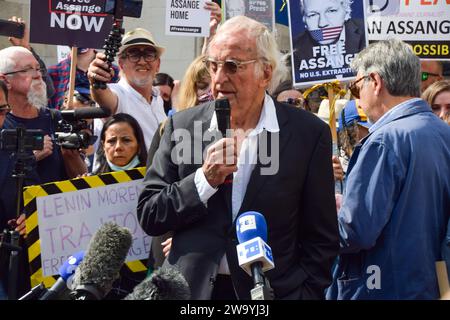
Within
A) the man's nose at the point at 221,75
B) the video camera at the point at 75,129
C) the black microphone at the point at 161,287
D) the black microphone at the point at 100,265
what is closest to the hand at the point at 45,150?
the video camera at the point at 75,129

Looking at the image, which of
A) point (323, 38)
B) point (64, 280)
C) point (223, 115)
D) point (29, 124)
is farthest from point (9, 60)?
point (64, 280)

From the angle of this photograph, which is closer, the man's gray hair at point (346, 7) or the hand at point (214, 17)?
the man's gray hair at point (346, 7)

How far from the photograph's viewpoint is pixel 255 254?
2.95 m

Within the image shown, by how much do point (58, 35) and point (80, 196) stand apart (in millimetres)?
1967

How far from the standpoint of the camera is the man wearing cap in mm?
6449

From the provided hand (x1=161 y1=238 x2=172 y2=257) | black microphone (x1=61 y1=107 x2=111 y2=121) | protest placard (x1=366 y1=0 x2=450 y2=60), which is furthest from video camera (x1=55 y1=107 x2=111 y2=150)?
protest placard (x1=366 y1=0 x2=450 y2=60)

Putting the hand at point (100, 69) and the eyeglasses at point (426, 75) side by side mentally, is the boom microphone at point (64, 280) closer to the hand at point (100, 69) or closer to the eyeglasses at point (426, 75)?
the hand at point (100, 69)

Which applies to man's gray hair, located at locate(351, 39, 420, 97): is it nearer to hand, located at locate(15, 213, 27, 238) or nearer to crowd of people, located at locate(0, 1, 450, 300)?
crowd of people, located at locate(0, 1, 450, 300)

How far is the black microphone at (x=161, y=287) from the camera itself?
2554 millimetres

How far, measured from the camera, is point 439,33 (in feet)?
26.2

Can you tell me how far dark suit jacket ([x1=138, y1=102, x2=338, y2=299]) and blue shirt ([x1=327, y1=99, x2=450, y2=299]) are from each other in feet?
1.03

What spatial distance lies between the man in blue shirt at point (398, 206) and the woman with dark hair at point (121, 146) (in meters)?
1.87

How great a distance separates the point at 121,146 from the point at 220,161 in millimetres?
2289

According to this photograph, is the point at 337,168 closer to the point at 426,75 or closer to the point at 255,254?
the point at 255,254
